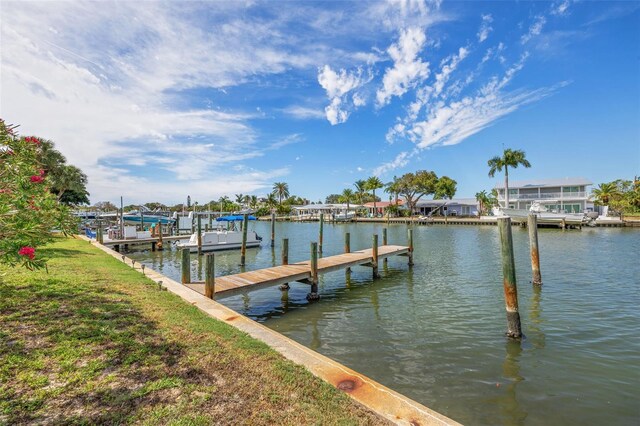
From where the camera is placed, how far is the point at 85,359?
4934 mm

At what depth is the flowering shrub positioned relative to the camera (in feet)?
17.4

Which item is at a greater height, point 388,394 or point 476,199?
point 476,199

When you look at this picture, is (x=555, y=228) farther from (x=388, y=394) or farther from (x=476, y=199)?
(x=388, y=394)

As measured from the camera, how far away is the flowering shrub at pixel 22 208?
529cm

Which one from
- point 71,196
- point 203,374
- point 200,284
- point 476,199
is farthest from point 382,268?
point 476,199

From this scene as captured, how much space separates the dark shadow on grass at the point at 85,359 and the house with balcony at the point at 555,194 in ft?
227

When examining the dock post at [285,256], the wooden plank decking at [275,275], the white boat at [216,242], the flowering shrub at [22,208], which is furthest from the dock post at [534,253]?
the white boat at [216,242]

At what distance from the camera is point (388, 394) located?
14.7ft

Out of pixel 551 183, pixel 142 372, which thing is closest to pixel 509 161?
pixel 551 183

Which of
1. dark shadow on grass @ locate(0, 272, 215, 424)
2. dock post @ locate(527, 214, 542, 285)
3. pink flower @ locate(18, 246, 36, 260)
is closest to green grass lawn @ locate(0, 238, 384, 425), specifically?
dark shadow on grass @ locate(0, 272, 215, 424)

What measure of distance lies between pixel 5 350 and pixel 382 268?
1794cm

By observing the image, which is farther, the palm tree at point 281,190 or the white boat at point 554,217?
the palm tree at point 281,190

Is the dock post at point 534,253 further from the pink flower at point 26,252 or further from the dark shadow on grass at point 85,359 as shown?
the pink flower at point 26,252

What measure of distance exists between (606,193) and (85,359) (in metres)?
83.8
